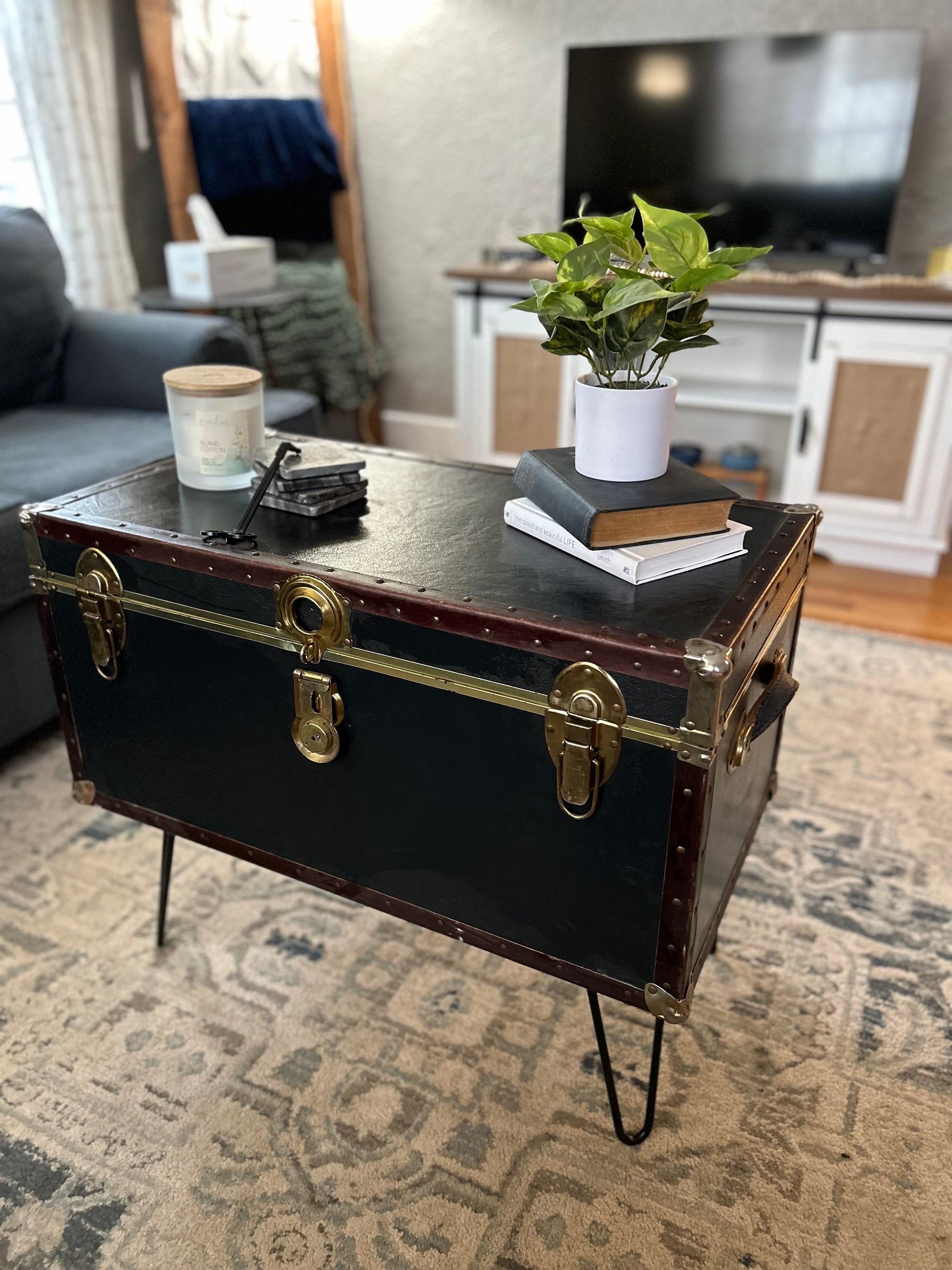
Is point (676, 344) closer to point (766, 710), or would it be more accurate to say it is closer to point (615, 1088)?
point (766, 710)

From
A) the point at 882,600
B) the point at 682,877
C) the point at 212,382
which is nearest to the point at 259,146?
the point at 212,382

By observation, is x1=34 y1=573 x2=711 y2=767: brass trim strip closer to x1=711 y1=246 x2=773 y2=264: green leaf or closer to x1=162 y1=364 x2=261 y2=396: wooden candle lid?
x1=162 y1=364 x2=261 y2=396: wooden candle lid

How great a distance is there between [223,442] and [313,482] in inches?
5.8

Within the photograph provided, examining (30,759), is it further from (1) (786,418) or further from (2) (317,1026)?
(1) (786,418)

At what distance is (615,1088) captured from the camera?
3.66 ft

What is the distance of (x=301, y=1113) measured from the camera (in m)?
1.16

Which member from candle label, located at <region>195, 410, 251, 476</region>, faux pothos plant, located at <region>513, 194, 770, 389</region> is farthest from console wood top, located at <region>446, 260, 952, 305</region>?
faux pothos plant, located at <region>513, 194, 770, 389</region>

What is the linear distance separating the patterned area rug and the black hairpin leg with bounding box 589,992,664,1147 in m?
0.02

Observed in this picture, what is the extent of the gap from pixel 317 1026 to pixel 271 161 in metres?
2.72

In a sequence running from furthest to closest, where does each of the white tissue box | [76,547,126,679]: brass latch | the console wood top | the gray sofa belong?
the white tissue box, the console wood top, the gray sofa, [76,547,126,679]: brass latch

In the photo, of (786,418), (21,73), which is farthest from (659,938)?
(21,73)

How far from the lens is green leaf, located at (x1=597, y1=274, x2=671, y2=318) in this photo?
0.93 m

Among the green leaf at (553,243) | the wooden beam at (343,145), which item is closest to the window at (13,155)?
the wooden beam at (343,145)

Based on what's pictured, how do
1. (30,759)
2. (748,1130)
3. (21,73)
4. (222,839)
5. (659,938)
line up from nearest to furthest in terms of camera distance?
(659,938) → (748,1130) → (222,839) → (30,759) → (21,73)
